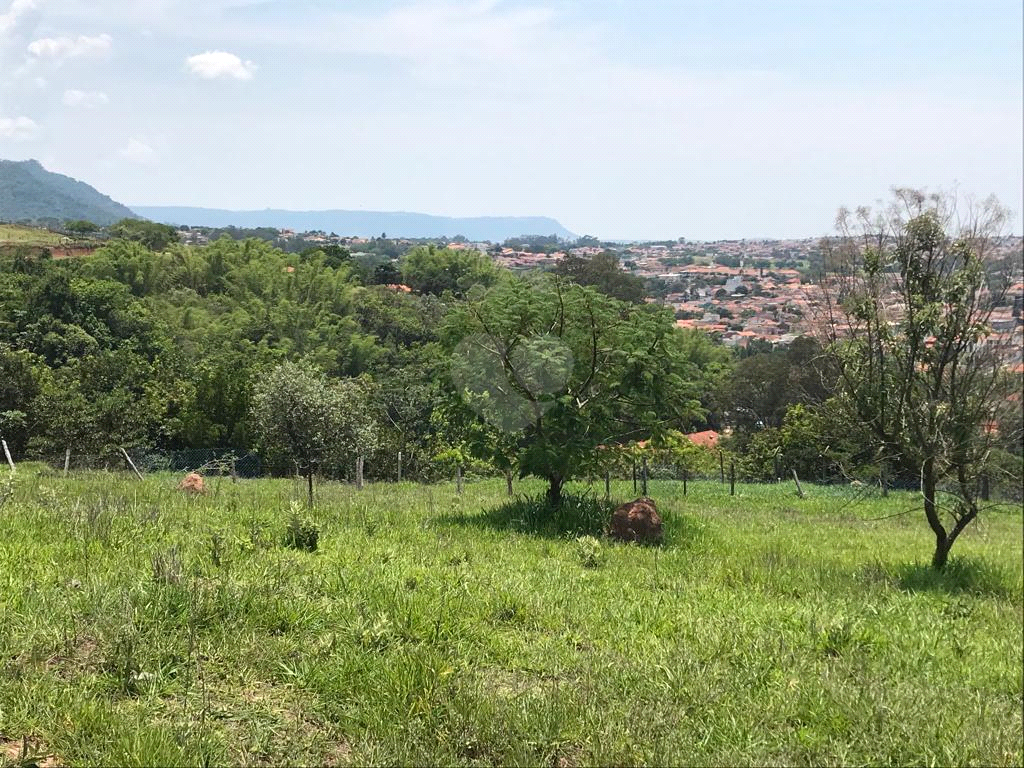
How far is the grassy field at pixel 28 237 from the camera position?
71.5m

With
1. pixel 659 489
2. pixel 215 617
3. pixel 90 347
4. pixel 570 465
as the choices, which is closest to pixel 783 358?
pixel 659 489

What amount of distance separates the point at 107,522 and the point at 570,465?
21.2ft

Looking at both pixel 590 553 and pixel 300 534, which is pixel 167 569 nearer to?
pixel 300 534

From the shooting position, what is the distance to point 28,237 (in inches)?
3056

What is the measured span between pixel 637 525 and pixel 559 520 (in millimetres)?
1203

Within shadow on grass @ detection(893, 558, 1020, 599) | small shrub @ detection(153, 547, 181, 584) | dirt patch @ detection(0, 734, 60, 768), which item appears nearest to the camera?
dirt patch @ detection(0, 734, 60, 768)

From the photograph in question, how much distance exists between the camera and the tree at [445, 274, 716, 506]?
11.4 meters

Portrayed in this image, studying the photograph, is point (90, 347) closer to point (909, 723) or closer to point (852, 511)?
point (852, 511)

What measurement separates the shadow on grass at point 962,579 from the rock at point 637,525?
2.96m

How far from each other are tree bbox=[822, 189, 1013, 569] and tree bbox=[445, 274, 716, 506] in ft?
12.0

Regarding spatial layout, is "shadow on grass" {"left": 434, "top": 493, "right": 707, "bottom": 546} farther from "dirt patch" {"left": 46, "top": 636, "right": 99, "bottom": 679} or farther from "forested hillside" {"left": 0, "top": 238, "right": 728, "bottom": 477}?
"dirt patch" {"left": 46, "top": 636, "right": 99, "bottom": 679}

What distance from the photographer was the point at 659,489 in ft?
73.8

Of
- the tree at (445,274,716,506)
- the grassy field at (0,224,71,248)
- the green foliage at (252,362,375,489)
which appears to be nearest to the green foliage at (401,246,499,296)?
the grassy field at (0,224,71,248)

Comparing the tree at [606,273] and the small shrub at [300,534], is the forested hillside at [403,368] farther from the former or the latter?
the small shrub at [300,534]
